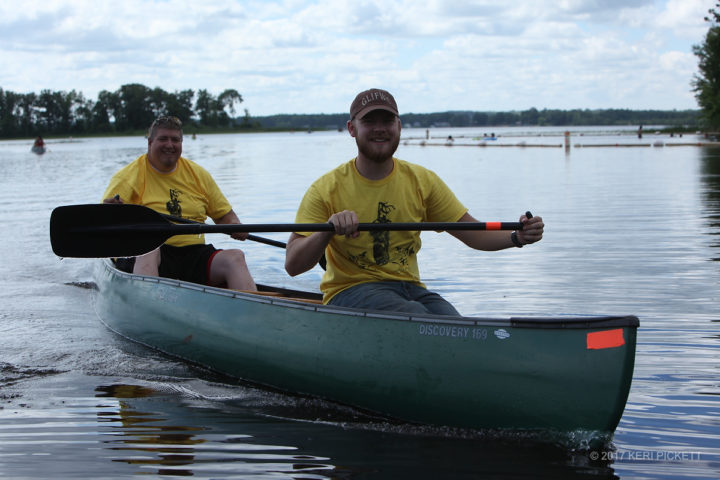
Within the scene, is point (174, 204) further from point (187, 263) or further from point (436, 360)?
point (436, 360)

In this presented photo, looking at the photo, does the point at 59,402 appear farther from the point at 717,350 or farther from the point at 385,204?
the point at 717,350

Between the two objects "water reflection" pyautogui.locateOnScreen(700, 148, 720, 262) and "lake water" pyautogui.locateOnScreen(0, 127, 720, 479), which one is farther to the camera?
"water reflection" pyautogui.locateOnScreen(700, 148, 720, 262)

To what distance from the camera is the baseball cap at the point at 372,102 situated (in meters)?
4.36

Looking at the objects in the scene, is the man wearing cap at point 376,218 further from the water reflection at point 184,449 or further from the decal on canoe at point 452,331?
the water reflection at point 184,449

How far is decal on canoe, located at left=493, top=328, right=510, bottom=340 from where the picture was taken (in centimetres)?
395

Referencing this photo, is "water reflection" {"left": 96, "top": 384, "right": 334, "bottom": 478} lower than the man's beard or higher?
lower

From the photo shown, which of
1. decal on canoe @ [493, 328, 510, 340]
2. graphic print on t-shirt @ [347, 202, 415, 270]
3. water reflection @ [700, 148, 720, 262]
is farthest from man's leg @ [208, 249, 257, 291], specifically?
water reflection @ [700, 148, 720, 262]

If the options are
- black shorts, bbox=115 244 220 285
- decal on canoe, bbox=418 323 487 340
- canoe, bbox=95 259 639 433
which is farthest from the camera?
black shorts, bbox=115 244 220 285

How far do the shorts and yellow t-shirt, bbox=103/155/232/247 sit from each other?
2.40 m

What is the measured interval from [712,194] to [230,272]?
13366mm

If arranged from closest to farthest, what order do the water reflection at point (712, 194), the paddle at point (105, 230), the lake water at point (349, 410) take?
1. the lake water at point (349, 410)
2. the paddle at point (105, 230)
3. the water reflection at point (712, 194)

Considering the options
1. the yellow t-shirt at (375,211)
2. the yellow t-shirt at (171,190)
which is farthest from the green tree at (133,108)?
the yellow t-shirt at (375,211)

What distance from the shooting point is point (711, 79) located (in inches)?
2274

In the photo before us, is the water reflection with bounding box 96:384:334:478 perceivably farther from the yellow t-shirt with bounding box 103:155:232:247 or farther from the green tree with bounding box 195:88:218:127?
the green tree with bounding box 195:88:218:127
